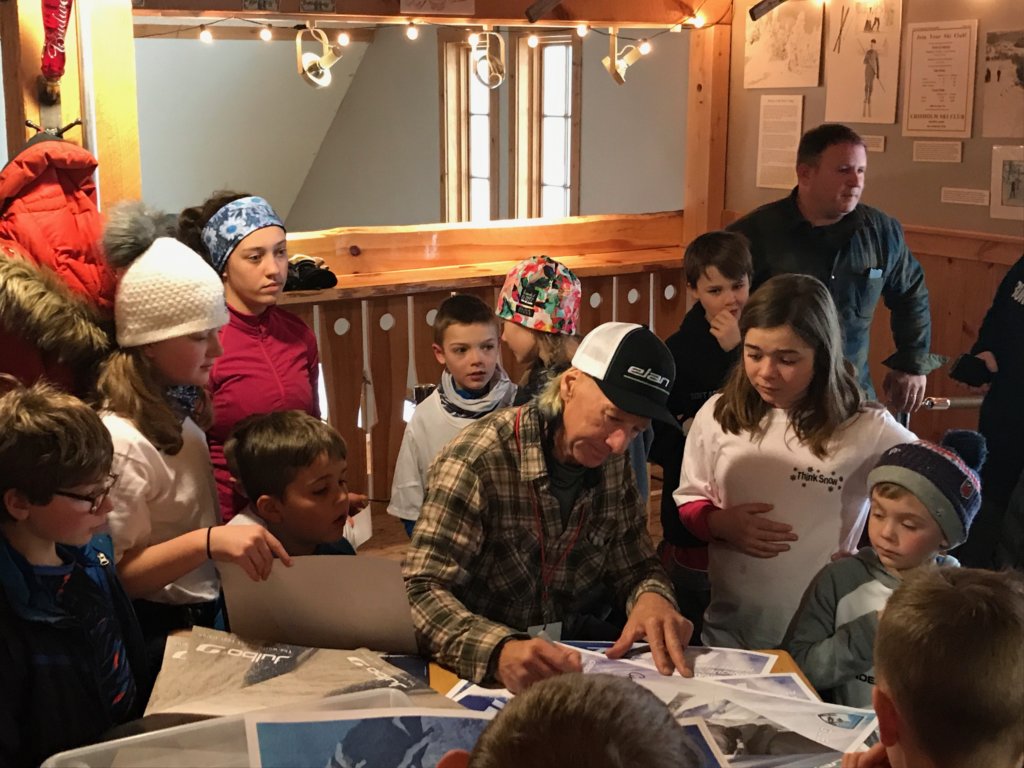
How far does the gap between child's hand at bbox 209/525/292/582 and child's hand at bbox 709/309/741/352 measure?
1.46m

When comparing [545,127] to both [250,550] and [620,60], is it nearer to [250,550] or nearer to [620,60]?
[620,60]

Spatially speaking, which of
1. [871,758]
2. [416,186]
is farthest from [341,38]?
[416,186]

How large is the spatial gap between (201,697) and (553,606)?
0.65 m

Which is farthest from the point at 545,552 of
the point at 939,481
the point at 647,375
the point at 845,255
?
the point at 845,255

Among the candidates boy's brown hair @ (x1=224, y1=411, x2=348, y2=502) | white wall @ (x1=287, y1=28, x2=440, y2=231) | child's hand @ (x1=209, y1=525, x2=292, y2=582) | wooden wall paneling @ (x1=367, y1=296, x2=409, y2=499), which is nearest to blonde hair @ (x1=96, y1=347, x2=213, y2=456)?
boy's brown hair @ (x1=224, y1=411, x2=348, y2=502)

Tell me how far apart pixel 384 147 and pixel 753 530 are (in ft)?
22.2

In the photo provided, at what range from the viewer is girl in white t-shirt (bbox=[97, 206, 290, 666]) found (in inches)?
72.2

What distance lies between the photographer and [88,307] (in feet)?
6.88

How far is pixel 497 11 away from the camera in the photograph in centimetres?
437

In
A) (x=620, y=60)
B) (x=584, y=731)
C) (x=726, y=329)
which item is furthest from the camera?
(x=620, y=60)

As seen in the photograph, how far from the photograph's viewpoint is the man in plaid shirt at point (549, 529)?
1.71 metres

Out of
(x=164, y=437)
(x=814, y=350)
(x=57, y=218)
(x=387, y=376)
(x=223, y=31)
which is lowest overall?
(x=387, y=376)

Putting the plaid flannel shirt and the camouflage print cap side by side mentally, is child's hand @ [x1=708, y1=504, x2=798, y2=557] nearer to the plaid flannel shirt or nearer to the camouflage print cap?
the plaid flannel shirt

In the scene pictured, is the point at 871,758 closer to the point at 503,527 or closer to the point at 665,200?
the point at 503,527
